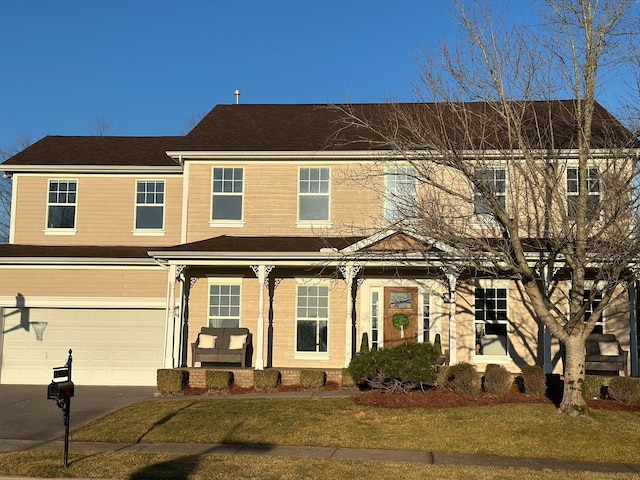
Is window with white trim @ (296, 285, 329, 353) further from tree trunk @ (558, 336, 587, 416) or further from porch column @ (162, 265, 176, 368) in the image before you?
tree trunk @ (558, 336, 587, 416)

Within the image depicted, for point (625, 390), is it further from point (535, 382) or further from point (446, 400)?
point (446, 400)

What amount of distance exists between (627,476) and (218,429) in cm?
646

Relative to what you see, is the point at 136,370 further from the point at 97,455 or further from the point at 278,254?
the point at 97,455

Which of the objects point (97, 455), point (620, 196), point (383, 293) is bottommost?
point (97, 455)

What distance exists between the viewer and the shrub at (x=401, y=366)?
1409cm

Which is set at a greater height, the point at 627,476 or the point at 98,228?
the point at 98,228

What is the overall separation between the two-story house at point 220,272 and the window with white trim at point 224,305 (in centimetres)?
4

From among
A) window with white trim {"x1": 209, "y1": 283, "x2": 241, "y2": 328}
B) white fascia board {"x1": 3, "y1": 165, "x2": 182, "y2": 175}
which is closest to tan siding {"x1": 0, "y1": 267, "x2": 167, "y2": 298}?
window with white trim {"x1": 209, "y1": 283, "x2": 241, "y2": 328}

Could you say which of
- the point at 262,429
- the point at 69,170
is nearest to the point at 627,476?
the point at 262,429

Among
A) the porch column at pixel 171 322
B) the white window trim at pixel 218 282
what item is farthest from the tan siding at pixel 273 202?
the porch column at pixel 171 322

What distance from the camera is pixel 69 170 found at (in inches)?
795

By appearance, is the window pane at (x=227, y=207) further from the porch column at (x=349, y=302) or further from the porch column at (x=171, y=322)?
the porch column at (x=349, y=302)

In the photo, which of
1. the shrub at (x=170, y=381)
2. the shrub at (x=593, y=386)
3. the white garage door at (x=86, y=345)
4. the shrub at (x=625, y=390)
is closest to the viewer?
the shrub at (x=625, y=390)

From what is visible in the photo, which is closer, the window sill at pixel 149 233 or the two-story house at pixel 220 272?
the two-story house at pixel 220 272
